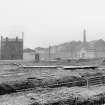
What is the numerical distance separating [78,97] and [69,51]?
68.2 m

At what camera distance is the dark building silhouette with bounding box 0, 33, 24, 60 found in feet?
164

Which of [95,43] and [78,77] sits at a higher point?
[95,43]

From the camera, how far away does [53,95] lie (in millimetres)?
9180

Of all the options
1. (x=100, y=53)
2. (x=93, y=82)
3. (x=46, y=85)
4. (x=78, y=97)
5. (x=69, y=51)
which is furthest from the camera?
(x=69, y=51)

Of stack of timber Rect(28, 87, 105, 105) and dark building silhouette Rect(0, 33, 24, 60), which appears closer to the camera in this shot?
stack of timber Rect(28, 87, 105, 105)

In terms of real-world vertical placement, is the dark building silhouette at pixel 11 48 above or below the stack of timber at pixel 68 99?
above

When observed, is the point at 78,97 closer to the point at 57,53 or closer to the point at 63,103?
the point at 63,103

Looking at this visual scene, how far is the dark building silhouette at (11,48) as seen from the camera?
164 feet

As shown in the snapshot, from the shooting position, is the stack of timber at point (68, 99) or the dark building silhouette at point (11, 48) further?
the dark building silhouette at point (11, 48)

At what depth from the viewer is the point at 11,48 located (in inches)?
1991

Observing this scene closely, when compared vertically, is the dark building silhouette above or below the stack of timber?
above

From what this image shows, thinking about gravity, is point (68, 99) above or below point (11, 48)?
below

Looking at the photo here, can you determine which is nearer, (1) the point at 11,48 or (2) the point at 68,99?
(2) the point at 68,99

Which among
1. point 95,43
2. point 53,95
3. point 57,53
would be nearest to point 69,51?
point 57,53
